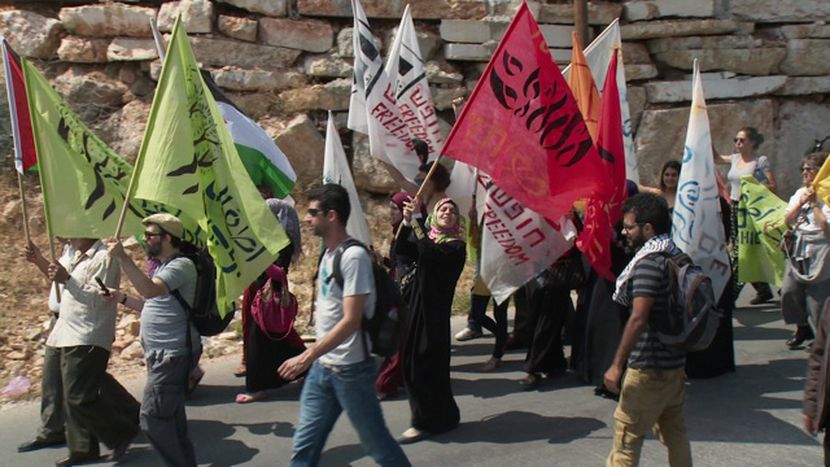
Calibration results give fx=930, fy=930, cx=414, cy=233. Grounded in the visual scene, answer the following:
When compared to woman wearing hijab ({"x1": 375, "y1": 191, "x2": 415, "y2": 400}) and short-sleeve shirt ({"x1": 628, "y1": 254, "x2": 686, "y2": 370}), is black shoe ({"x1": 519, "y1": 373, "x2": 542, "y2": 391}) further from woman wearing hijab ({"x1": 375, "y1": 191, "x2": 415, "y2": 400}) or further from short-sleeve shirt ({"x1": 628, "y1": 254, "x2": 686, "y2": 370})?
short-sleeve shirt ({"x1": 628, "y1": 254, "x2": 686, "y2": 370})

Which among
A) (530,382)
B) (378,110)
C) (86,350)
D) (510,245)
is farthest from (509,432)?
(378,110)

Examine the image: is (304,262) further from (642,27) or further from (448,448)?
(642,27)

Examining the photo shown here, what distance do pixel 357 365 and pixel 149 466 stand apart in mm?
1783

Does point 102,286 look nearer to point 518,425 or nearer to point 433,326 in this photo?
point 433,326

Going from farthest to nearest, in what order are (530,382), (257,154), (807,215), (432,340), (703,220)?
(257,154) → (807,215) → (530,382) → (703,220) → (432,340)

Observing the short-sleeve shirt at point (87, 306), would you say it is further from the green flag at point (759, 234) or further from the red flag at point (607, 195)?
the green flag at point (759, 234)

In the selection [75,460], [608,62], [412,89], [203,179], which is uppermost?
[608,62]

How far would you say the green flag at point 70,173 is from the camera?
4.97m

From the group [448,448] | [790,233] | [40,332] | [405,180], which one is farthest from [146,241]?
[790,233]

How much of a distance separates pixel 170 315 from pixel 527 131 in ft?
7.46

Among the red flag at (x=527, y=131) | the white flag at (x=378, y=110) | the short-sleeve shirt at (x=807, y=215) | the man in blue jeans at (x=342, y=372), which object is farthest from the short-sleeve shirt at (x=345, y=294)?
the short-sleeve shirt at (x=807, y=215)

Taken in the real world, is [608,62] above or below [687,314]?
above

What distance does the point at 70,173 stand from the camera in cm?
507

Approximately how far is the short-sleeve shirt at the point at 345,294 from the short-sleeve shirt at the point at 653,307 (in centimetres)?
120
